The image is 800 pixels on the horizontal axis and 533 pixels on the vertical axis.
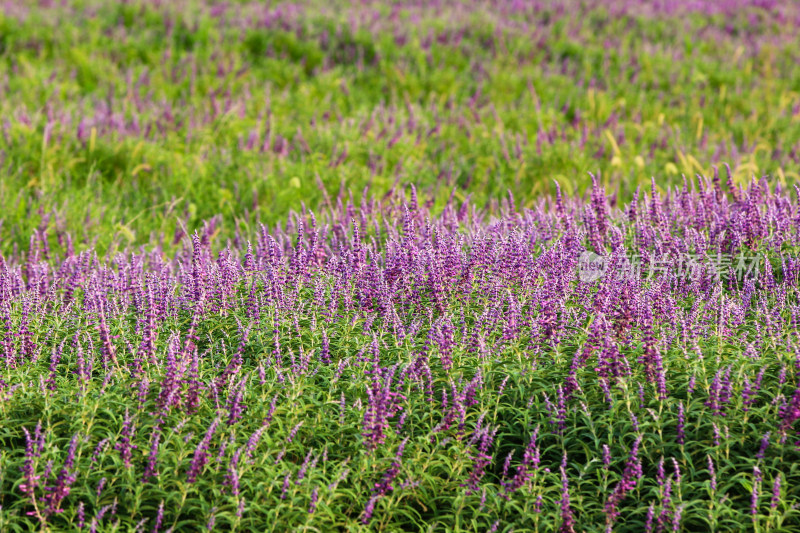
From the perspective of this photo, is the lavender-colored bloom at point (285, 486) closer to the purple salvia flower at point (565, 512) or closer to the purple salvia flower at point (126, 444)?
the purple salvia flower at point (126, 444)

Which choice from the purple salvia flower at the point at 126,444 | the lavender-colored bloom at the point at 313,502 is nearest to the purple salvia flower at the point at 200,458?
the purple salvia flower at the point at 126,444

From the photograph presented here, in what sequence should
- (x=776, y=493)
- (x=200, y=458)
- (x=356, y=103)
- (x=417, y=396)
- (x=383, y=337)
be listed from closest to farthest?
(x=776, y=493), (x=200, y=458), (x=417, y=396), (x=383, y=337), (x=356, y=103)

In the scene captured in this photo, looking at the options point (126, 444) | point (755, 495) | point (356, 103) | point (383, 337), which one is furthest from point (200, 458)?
point (356, 103)

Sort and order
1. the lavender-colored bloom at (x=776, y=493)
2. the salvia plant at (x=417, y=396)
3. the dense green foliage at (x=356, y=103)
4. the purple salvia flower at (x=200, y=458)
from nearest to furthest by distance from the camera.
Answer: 1. the lavender-colored bloom at (x=776, y=493)
2. the purple salvia flower at (x=200, y=458)
3. the salvia plant at (x=417, y=396)
4. the dense green foliage at (x=356, y=103)

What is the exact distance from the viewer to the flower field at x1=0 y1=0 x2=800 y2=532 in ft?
9.66

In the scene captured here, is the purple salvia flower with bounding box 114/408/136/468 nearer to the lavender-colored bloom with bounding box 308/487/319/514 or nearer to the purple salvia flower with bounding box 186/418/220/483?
the purple salvia flower with bounding box 186/418/220/483

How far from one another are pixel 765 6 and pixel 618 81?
515cm

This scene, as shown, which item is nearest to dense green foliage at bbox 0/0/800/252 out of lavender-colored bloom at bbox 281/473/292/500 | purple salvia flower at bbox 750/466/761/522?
lavender-colored bloom at bbox 281/473/292/500

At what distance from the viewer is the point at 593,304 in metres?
3.85

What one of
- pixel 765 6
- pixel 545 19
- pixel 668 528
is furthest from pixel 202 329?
pixel 765 6

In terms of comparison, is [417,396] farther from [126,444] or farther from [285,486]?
[126,444]

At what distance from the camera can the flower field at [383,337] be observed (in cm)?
294

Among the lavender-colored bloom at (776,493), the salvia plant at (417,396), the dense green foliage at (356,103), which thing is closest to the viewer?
the lavender-colored bloom at (776,493)

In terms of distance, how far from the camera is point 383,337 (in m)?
3.82
